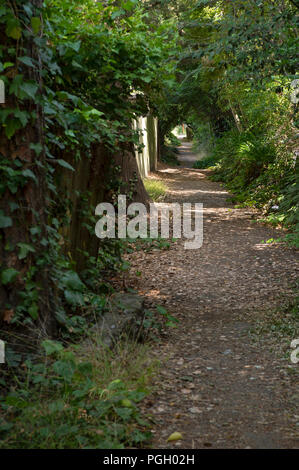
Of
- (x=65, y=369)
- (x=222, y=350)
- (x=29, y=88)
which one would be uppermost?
(x=29, y=88)

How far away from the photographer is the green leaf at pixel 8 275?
130 inches

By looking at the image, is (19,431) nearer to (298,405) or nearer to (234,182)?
(298,405)

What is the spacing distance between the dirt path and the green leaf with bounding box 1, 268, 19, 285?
128cm

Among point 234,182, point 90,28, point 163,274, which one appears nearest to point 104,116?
point 90,28

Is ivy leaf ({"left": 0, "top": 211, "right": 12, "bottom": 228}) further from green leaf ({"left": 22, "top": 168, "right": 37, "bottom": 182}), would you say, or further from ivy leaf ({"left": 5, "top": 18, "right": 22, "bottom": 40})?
ivy leaf ({"left": 5, "top": 18, "right": 22, "bottom": 40})

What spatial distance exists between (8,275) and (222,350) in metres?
2.26

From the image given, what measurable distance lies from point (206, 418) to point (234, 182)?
1398 cm

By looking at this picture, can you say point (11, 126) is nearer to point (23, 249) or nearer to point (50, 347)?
point (23, 249)

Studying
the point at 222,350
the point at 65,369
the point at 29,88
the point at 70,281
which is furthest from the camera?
the point at 222,350

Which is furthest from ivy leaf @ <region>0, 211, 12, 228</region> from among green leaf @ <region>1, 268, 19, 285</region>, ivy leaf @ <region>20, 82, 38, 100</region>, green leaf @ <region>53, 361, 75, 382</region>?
green leaf @ <region>53, 361, 75, 382</region>

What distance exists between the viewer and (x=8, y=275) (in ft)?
10.9

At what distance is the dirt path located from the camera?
3.29m

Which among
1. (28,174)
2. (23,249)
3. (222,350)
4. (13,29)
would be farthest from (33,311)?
(222,350)
